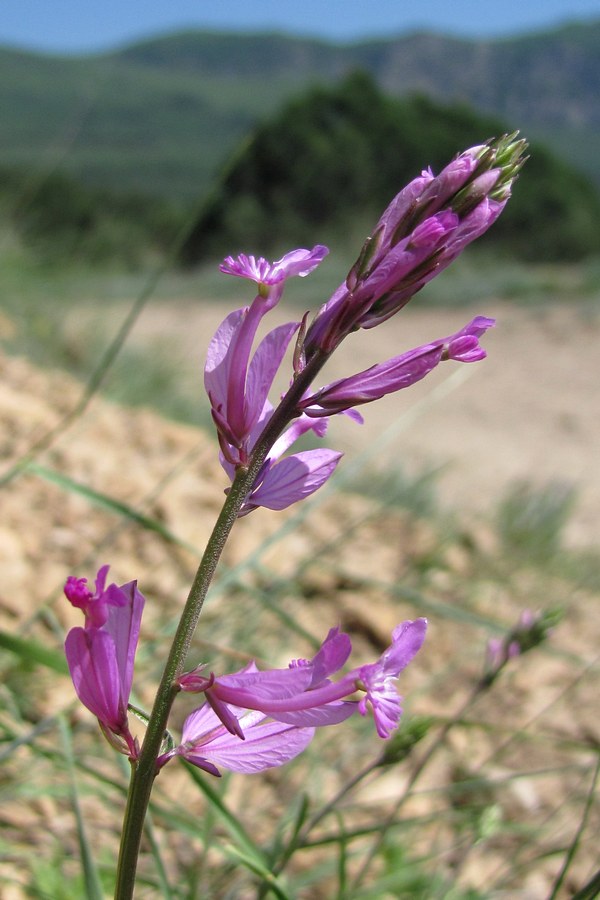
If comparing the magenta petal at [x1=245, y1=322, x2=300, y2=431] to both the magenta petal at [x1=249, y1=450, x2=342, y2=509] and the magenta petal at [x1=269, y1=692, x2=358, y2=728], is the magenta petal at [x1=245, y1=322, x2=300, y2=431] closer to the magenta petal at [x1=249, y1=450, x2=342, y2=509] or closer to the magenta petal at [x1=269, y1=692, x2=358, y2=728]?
the magenta petal at [x1=249, y1=450, x2=342, y2=509]

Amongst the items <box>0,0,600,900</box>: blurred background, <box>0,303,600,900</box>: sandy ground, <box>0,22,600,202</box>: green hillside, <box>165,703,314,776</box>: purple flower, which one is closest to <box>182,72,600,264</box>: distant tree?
<box>0,22,600,202</box>: green hillside

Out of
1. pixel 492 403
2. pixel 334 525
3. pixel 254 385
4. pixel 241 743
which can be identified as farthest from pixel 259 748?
pixel 492 403

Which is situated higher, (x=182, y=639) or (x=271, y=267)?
(x=271, y=267)

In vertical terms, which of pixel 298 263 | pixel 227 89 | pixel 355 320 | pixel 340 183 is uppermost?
pixel 227 89

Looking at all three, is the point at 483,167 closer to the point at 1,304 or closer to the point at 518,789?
the point at 518,789

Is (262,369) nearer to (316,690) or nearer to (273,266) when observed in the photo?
(273,266)

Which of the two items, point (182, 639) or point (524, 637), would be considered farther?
point (524, 637)
